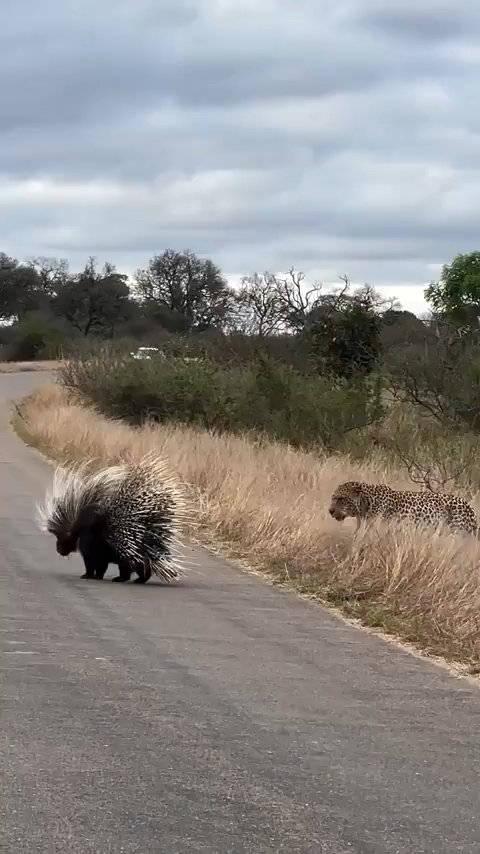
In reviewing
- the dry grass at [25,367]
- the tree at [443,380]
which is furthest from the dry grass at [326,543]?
the dry grass at [25,367]

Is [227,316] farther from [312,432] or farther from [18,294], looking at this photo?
[18,294]

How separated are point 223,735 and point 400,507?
24.7ft

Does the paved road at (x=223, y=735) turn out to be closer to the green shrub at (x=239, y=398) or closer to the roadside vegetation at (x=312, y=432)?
the roadside vegetation at (x=312, y=432)

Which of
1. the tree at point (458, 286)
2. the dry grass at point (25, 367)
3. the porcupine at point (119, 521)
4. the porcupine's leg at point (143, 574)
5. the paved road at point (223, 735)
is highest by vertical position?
the tree at point (458, 286)

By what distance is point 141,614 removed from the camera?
9227 millimetres

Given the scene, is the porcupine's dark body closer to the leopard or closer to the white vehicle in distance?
the leopard

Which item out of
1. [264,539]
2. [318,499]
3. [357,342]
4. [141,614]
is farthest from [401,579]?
[357,342]

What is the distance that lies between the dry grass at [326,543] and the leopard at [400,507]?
223mm

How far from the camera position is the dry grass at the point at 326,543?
9.18 meters

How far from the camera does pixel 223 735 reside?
586cm

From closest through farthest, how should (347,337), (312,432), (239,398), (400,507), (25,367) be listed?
(400,507) → (312,432) → (239,398) → (347,337) → (25,367)

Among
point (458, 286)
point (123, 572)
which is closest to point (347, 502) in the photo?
point (123, 572)

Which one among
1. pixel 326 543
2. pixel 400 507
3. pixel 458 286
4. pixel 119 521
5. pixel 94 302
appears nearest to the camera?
pixel 119 521

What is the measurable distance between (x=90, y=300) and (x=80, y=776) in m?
95.0
